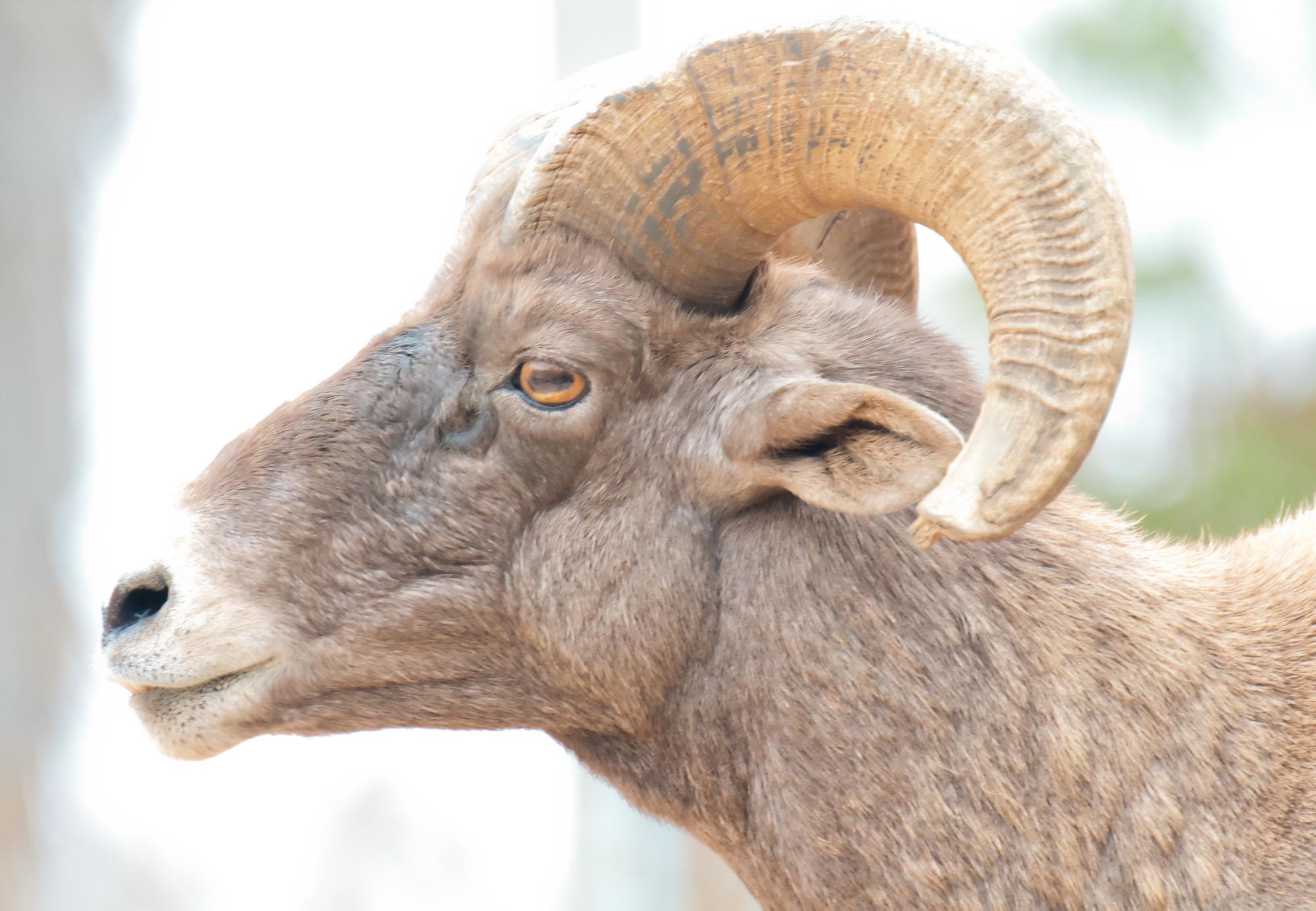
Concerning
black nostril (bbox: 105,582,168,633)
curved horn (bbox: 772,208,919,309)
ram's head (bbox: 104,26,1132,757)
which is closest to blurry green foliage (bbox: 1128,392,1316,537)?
curved horn (bbox: 772,208,919,309)

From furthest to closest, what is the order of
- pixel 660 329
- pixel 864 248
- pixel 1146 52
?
pixel 1146 52 < pixel 864 248 < pixel 660 329

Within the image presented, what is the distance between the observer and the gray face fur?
3336mm

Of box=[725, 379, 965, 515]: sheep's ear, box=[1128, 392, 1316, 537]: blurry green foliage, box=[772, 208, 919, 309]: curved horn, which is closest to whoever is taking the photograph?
box=[725, 379, 965, 515]: sheep's ear

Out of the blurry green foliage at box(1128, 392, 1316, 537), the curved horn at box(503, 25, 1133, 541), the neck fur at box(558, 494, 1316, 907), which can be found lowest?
the blurry green foliage at box(1128, 392, 1316, 537)

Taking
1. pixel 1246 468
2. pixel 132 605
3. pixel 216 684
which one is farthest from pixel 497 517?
pixel 1246 468

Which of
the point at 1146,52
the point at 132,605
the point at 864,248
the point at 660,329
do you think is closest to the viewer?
the point at 132,605

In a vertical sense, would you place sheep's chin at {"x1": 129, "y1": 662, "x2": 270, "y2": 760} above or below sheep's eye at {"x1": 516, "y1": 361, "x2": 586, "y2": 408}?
below

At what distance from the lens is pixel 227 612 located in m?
3.29

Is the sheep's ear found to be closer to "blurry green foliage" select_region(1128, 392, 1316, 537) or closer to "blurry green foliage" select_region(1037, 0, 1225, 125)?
"blurry green foliage" select_region(1128, 392, 1316, 537)

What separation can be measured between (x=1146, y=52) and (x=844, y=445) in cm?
1669

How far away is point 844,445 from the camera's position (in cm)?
325

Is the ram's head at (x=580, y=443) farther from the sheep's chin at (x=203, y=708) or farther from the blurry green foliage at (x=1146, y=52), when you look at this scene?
the blurry green foliage at (x=1146, y=52)

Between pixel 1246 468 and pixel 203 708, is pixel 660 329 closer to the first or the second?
pixel 203 708

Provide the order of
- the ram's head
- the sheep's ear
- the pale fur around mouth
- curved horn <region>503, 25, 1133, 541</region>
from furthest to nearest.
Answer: the pale fur around mouth → the ram's head → the sheep's ear → curved horn <region>503, 25, 1133, 541</region>
